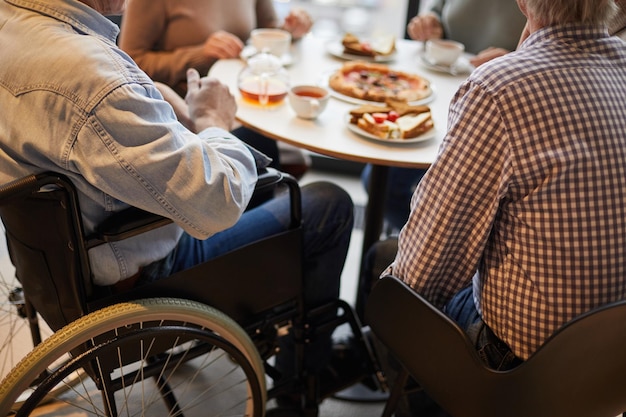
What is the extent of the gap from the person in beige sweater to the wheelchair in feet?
2.61

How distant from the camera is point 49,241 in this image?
102 centimetres

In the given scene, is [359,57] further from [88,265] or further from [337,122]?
[88,265]

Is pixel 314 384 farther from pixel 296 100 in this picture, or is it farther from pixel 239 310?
pixel 296 100

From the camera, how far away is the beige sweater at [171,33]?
1872 millimetres

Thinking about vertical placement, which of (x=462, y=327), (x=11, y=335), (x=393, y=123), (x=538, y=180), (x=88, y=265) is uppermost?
(x=538, y=180)

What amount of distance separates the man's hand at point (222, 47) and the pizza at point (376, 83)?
1.10 feet

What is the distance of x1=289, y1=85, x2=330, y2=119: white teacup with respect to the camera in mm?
1483

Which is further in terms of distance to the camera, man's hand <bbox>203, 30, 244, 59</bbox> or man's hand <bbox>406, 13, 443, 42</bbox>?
man's hand <bbox>406, 13, 443, 42</bbox>

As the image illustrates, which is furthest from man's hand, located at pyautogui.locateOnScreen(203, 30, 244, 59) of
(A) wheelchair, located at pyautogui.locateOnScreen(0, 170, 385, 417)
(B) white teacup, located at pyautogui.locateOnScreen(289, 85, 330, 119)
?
(A) wheelchair, located at pyautogui.locateOnScreen(0, 170, 385, 417)

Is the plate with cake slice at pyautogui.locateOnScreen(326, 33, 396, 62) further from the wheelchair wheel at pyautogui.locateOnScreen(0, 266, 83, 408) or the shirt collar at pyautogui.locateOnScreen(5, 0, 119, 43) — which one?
the wheelchair wheel at pyautogui.locateOnScreen(0, 266, 83, 408)

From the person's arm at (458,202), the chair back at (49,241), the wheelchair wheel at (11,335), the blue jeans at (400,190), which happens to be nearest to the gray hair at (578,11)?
the person's arm at (458,202)

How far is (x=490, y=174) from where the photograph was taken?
98 centimetres

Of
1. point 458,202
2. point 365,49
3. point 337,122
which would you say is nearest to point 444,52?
point 365,49

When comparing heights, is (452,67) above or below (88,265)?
→ above
